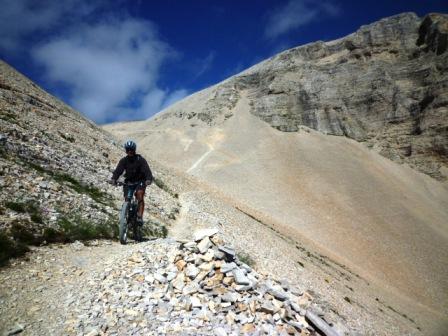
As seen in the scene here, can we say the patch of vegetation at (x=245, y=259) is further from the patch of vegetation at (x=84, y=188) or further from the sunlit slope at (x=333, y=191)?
the sunlit slope at (x=333, y=191)

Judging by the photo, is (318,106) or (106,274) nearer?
(106,274)

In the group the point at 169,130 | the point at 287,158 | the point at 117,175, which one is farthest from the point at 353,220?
the point at 169,130

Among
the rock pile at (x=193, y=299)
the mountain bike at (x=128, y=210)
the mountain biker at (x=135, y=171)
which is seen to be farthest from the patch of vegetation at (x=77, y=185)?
the rock pile at (x=193, y=299)

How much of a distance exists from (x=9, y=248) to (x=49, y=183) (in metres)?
5.53

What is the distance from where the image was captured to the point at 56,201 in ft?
44.3

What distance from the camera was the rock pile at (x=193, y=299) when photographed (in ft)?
24.8

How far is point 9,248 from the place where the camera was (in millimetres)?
9492

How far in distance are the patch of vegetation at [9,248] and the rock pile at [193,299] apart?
8.16 feet

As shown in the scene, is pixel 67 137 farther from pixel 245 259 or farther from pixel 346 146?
pixel 346 146

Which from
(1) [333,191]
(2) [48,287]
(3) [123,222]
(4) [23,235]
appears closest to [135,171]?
(3) [123,222]

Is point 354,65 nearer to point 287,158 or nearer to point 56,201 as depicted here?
point 287,158

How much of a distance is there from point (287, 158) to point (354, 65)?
44530 millimetres

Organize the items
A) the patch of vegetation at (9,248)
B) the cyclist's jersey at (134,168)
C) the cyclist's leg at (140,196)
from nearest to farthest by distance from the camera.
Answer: the patch of vegetation at (9,248), the cyclist's jersey at (134,168), the cyclist's leg at (140,196)

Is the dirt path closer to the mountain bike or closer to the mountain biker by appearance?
the mountain bike
